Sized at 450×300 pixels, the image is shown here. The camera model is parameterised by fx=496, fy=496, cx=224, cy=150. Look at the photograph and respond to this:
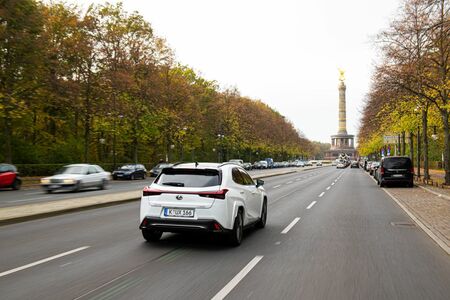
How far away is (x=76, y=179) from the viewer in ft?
82.5

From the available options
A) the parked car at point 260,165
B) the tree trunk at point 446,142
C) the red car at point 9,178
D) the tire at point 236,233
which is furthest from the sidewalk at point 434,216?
the parked car at point 260,165

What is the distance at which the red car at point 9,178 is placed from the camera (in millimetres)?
27391

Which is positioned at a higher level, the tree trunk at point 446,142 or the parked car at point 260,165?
the tree trunk at point 446,142

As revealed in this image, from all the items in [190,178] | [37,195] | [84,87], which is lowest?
[37,195]

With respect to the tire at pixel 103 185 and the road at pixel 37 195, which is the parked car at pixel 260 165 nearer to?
the tire at pixel 103 185

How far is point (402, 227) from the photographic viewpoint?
11812 mm

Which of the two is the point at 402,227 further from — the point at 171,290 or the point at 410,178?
the point at 410,178

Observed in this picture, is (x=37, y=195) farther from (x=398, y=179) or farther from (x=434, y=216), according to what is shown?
(x=398, y=179)

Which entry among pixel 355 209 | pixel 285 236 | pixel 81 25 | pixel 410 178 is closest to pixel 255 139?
pixel 81 25

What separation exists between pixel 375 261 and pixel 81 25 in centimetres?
3928

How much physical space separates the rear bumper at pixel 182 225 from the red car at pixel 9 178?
70.7 ft

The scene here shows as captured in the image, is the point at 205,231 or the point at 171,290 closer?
the point at 171,290

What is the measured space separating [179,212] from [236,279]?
2435 millimetres

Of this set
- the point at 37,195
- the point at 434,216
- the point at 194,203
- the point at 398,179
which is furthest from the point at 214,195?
the point at 398,179
